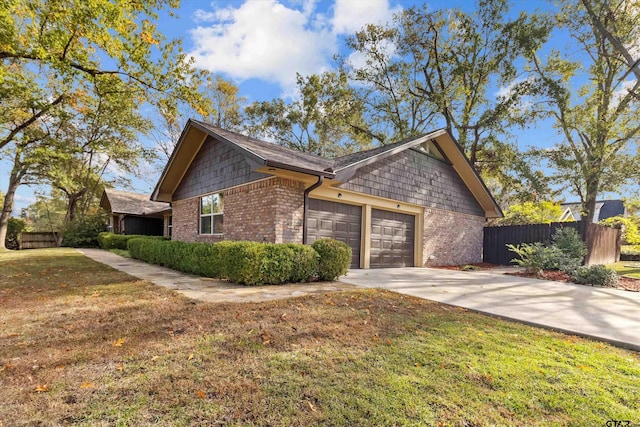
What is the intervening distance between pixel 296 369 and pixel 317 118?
2355 centimetres

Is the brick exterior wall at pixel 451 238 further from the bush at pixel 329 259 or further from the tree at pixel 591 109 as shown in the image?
the tree at pixel 591 109

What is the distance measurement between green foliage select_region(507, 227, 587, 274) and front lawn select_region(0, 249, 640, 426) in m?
7.02

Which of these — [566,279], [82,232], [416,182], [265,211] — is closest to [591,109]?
[416,182]

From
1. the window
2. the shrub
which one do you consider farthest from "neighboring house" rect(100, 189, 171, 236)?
the shrub

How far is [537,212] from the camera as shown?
61.2 feet

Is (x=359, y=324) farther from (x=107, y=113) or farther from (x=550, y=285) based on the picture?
(x=107, y=113)

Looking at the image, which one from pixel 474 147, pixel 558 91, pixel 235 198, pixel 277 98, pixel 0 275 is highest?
pixel 277 98

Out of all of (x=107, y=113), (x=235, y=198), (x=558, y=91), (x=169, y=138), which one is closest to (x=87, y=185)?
(x=169, y=138)

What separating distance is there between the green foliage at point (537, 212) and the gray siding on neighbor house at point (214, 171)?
56.0 feet

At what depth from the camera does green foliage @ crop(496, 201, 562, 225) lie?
1780cm

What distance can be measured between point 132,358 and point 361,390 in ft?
6.89

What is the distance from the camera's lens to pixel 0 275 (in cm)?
790

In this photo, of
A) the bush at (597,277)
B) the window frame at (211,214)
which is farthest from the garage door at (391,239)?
the window frame at (211,214)

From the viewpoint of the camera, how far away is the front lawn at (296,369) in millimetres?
2105
